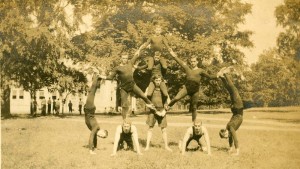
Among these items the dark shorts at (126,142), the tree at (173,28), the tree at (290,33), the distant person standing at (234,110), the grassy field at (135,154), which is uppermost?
the tree at (173,28)

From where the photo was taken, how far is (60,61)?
1507 cm

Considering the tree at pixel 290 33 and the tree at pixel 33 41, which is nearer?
the tree at pixel 290 33

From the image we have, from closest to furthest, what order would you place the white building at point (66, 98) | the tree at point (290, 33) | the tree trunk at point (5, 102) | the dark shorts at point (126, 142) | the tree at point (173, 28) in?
→ 1. the dark shorts at point (126, 142)
2. the tree at point (290, 33)
3. the tree trunk at point (5, 102)
4. the tree at point (173, 28)
5. the white building at point (66, 98)

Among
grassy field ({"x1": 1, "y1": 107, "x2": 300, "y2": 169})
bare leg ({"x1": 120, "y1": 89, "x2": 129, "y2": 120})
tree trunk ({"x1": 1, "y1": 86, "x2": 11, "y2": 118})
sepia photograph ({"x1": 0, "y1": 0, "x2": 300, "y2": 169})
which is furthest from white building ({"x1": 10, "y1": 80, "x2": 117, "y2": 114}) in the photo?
bare leg ({"x1": 120, "y1": 89, "x2": 129, "y2": 120})

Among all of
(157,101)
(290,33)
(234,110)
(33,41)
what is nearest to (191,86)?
(157,101)

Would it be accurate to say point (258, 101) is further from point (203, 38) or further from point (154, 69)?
point (154, 69)

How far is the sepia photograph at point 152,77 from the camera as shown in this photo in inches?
257

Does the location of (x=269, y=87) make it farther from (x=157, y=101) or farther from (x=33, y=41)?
(x=157, y=101)

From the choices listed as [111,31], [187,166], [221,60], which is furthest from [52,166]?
[221,60]

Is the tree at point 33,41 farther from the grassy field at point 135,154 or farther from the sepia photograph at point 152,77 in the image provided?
the grassy field at point 135,154

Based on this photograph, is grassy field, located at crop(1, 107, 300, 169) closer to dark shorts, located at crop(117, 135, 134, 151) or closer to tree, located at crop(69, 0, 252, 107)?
dark shorts, located at crop(117, 135, 134, 151)

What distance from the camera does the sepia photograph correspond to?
6.52 meters

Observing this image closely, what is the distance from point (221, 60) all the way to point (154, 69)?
10.4 meters

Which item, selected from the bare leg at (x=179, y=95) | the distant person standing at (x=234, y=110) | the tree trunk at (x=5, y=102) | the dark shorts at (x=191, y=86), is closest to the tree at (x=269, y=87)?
the distant person standing at (x=234, y=110)
